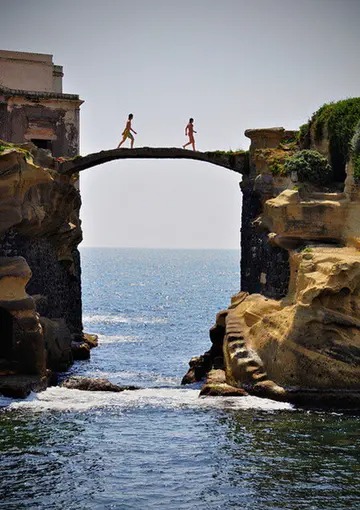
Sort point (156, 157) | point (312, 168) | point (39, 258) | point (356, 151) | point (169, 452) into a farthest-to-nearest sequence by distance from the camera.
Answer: point (156, 157)
point (39, 258)
point (312, 168)
point (356, 151)
point (169, 452)

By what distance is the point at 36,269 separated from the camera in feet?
188

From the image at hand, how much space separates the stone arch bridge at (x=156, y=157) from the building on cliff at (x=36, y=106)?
4.14 metres

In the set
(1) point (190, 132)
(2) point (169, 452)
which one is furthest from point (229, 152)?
(2) point (169, 452)

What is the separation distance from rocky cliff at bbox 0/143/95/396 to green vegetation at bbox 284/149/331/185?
1107 cm

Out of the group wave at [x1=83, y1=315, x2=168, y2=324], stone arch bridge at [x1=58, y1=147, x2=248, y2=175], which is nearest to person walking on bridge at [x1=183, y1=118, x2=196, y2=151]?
stone arch bridge at [x1=58, y1=147, x2=248, y2=175]

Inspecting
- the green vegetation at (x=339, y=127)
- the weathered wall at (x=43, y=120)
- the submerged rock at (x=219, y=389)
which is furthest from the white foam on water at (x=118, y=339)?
the green vegetation at (x=339, y=127)

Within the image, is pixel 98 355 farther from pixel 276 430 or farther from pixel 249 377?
pixel 276 430

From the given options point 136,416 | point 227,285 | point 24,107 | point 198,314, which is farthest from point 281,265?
point 227,285

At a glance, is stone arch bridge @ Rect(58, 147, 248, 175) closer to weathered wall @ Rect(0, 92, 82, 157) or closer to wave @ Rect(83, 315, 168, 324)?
weathered wall @ Rect(0, 92, 82, 157)

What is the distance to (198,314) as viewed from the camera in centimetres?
10419

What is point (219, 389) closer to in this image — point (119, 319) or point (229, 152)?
point (229, 152)

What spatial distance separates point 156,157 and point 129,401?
766 inches

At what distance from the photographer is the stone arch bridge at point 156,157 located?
59.3 metres

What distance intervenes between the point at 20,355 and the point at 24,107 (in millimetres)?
22265
